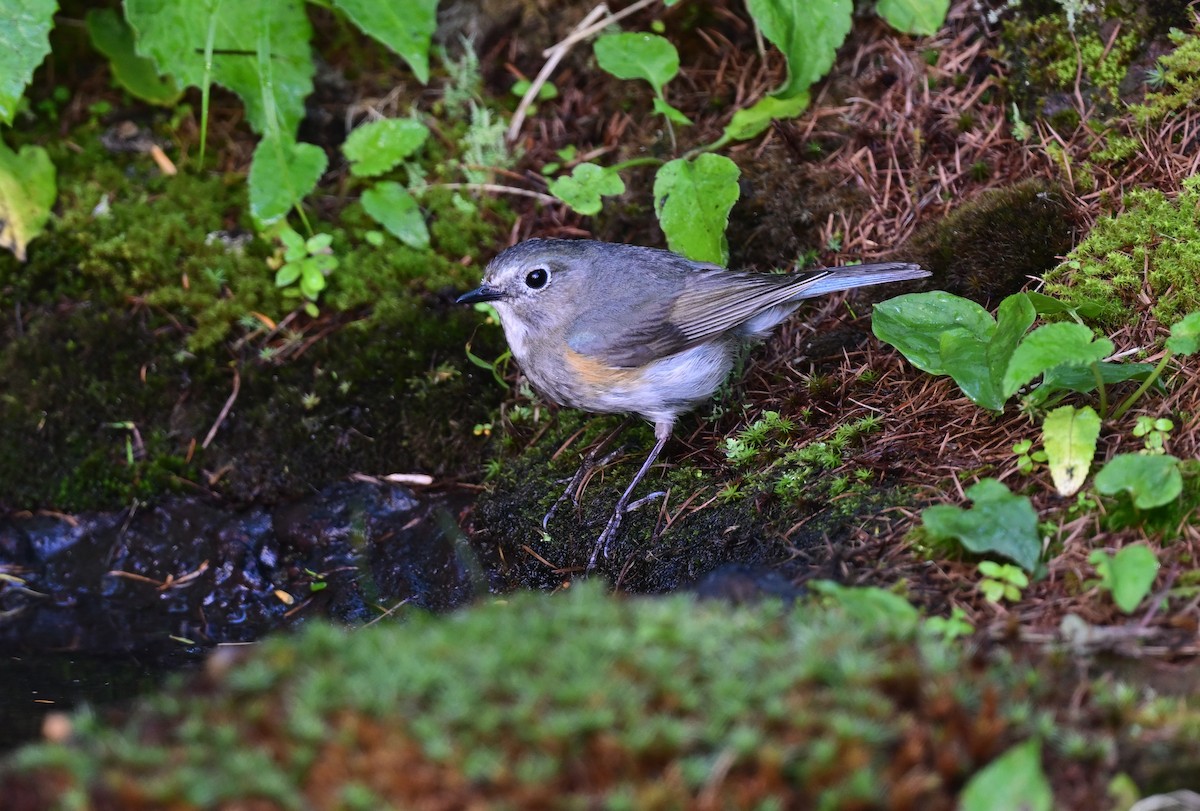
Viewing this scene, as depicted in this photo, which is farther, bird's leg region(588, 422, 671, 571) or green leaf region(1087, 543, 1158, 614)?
bird's leg region(588, 422, 671, 571)

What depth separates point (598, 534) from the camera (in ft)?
17.9

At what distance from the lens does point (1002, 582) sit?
3859mm

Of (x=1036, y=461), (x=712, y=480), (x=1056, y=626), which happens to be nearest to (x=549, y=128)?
(x=712, y=480)

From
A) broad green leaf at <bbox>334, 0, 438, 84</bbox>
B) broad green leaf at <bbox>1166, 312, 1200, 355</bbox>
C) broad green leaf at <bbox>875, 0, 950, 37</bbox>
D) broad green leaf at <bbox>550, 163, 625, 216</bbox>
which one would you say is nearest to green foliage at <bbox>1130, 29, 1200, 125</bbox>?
broad green leaf at <bbox>875, 0, 950, 37</bbox>

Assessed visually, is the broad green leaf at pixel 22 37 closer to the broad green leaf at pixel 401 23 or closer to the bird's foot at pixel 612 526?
the broad green leaf at pixel 401 23

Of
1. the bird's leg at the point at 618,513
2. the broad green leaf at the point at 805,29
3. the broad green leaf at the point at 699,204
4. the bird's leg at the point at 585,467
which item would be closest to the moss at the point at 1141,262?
the broad green leaf at the point at 699,204

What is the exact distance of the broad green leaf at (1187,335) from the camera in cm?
416

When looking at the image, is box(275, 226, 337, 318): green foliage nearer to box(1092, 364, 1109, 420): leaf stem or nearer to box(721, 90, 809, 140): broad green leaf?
box(721, 90, 809, 140): broad green leaf

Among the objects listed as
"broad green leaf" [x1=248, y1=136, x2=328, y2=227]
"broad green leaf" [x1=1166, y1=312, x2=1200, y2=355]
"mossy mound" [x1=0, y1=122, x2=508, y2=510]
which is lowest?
"mossy mound" [x1=0, y1=122, x2=508, y2=510]

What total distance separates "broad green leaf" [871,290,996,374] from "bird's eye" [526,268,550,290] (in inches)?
73.0

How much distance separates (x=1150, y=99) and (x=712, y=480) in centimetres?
305

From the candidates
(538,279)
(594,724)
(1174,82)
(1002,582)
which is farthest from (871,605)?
(1174,82)

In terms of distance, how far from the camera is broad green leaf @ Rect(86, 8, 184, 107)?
698 cm

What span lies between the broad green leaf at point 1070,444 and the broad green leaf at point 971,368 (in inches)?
12.7
